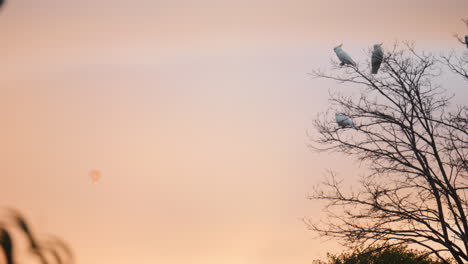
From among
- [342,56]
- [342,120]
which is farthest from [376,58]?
[342,120]

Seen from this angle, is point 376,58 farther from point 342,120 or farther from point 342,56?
point 342,120

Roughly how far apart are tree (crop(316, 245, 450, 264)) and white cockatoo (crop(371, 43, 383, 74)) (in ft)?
14.7

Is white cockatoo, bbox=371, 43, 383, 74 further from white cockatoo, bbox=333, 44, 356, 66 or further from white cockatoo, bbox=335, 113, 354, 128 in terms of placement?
white cockatoo, bbox=335, 113, 354, 128

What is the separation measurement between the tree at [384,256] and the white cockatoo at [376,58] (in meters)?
4.48

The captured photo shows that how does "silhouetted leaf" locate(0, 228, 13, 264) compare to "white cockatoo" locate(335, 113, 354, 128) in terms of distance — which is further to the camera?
"white cockatoo" locate(335, 113, 354, 128)

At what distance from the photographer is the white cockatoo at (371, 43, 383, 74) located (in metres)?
10.9

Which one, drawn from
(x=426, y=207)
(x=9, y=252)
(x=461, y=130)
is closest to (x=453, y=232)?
(x=426, y=207)

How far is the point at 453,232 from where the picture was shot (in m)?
10.6

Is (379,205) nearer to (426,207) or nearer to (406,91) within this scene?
(426,207)

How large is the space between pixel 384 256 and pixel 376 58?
11422 mm

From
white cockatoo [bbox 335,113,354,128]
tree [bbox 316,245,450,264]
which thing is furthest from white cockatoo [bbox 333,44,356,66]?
tree [bbox 316,245,450,264]

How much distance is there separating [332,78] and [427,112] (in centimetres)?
257

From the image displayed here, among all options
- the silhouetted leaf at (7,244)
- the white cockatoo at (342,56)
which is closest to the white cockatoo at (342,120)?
the white cockatoo at (342,56)

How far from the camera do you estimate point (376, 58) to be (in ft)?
36.2
